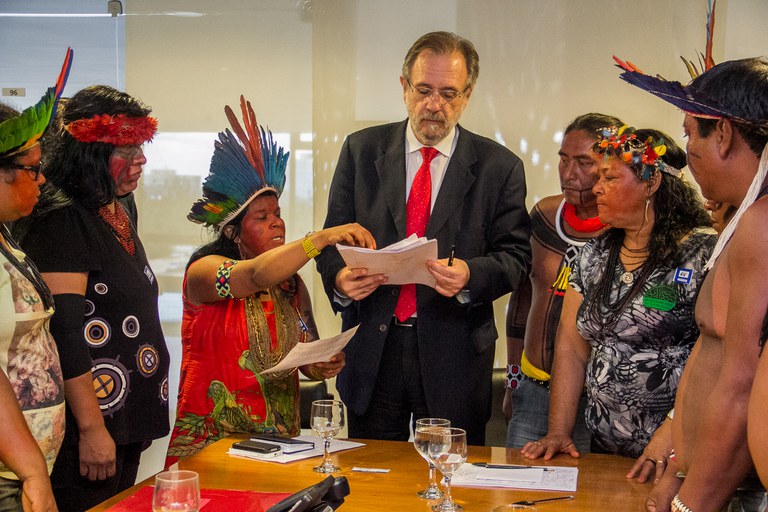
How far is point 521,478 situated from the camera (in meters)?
2.35

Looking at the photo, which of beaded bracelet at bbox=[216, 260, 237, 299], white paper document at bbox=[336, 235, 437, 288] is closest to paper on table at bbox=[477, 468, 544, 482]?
white paper document at bbox=[336, 235, 437, 288]

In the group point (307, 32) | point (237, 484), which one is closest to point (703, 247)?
point (237, 484)

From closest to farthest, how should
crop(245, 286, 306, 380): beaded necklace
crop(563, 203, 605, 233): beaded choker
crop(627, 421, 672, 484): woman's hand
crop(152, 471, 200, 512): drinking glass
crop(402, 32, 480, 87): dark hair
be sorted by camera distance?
crop(152, 471, 200, 512): drinking glass → crop(627, 421, 672, 484): woman's hand → crop(245, 286, 306, 380): beaded necklace → crop(402, 32, 480, 87): dark hair → crop(563, 203, 605, 233): beaded choker

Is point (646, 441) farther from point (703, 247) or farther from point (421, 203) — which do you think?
point (421, 203)

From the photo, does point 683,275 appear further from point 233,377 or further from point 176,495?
point 176,495

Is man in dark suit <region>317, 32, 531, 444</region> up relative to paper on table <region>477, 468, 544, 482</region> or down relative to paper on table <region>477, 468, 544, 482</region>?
up

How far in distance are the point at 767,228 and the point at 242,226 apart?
2.10 meters

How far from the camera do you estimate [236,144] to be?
3430 mm

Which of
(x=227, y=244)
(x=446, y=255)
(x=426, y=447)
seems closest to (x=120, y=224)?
(x=227, y=244)

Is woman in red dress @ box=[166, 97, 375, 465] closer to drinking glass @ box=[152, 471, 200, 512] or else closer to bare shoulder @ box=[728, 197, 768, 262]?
drinking glass @ box=[152, 471, 200, 512]

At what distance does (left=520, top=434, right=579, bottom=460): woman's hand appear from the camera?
263 cm

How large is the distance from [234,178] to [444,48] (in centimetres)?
97

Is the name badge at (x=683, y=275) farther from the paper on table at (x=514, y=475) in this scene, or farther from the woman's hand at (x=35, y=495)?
the woman's hand at (x=35, y=495)

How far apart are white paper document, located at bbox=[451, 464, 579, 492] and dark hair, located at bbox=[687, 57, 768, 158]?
0.97 m
